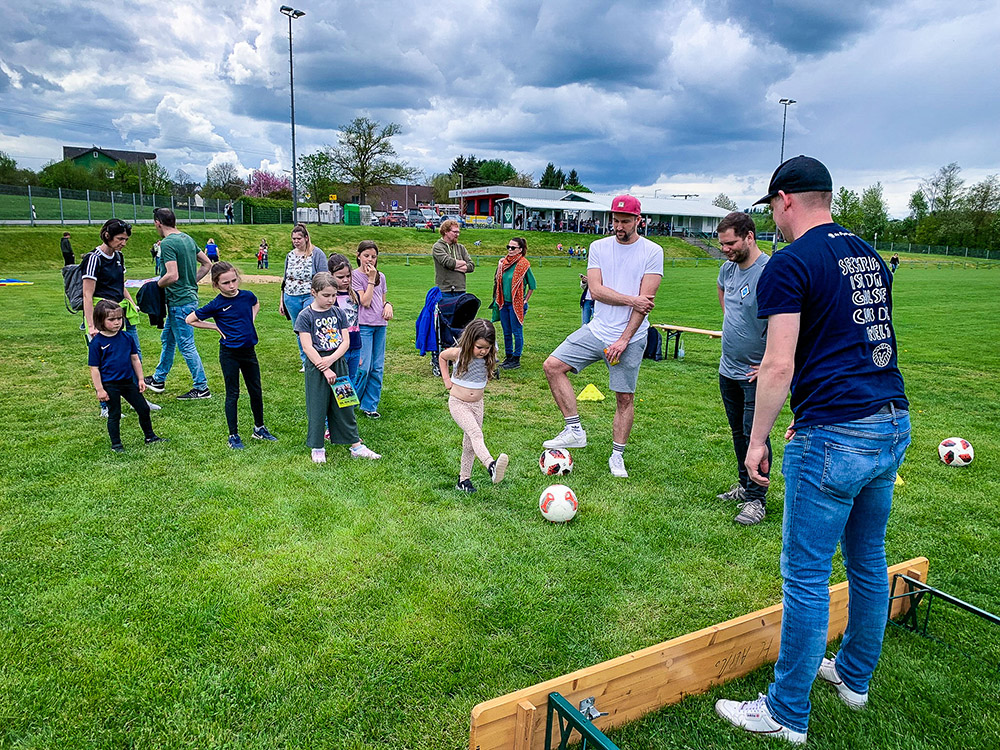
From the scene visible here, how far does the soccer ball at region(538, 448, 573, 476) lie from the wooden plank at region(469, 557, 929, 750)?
8.88 feet

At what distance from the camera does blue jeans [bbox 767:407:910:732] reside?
8.52 ft

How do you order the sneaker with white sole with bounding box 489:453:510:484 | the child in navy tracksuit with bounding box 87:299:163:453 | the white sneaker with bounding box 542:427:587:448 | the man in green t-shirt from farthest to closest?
the man in green t-shirt
the white sneaker with bounding box 542:427:587:448
the child in navy tracksuit with bounding box 87:299:163:453
the sneaker with white sole with bounding box 489:453:510:484

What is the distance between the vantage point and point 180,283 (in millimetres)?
8047

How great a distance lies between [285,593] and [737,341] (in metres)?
3.79

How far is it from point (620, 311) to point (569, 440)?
5.12 feet

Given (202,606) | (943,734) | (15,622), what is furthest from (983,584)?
(15,622)

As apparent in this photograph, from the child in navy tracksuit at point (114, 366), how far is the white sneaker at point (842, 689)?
615cm

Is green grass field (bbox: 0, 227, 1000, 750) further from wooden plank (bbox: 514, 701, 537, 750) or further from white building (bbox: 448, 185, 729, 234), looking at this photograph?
white building (bbox: 448, 185, 729, 234)

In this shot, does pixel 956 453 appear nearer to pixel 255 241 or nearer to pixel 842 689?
pixel 842 689

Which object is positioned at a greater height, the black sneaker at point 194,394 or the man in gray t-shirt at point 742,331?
the man in gray t-shirt at point 742,331

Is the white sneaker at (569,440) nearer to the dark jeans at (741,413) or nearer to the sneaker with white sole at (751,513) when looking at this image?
the dark jeans at (741,413)

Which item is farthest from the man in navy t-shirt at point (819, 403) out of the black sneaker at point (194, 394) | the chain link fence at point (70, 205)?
the chain link fence at point (70, 205)

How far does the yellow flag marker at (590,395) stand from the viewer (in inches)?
346

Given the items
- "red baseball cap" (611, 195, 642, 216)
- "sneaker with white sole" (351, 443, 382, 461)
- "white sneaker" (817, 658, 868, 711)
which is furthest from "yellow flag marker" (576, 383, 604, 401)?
"white sneaker" (817, 658, 868, 711)
